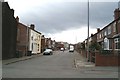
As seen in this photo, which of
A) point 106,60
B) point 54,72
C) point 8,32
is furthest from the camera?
point 8,32

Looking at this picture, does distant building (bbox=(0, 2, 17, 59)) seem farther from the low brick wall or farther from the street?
the low brick wall

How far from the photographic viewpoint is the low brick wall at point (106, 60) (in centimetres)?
2703

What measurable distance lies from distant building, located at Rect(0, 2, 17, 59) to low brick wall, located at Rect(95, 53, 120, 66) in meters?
14.9

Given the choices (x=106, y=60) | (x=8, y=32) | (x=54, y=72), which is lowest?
(x=54, y=72)

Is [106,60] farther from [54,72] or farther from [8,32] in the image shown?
[8,32]

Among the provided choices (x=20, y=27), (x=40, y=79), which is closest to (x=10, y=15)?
(x=20, y=27)

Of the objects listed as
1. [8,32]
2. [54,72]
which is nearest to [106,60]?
[54,72]

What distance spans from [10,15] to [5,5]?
3.31 m

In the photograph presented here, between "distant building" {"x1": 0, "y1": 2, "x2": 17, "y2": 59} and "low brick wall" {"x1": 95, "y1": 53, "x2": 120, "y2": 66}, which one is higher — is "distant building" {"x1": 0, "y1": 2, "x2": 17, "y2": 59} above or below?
above

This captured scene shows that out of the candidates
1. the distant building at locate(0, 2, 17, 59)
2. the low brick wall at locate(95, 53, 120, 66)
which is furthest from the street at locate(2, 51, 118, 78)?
the distant building at locate(0, 2, 17, 59)

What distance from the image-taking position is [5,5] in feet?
124

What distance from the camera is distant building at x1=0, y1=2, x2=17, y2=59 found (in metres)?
36.8

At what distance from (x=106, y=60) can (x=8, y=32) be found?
704 inches

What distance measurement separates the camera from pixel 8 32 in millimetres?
39406
